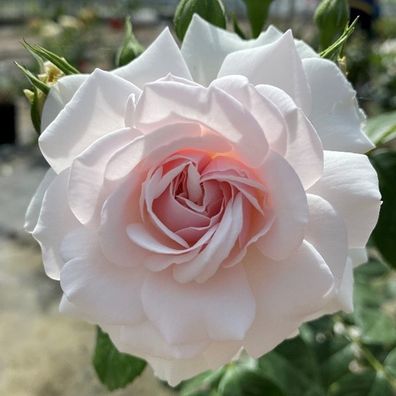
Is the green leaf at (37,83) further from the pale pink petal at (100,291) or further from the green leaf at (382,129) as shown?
the green leaf at (382,129)

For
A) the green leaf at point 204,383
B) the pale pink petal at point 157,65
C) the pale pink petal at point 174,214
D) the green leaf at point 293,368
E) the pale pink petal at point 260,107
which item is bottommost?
the green leaf at point 204,383

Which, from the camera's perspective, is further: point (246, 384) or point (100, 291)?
point (246, 384)

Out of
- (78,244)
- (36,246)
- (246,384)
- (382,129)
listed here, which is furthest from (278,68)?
(36,246)

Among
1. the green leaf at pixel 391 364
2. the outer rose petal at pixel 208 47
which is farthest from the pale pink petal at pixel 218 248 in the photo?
the green leaf at pixel 391 364

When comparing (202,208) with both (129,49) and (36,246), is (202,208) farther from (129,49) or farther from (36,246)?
(36,246)

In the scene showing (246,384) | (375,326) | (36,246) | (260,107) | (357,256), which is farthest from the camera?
(36,246)

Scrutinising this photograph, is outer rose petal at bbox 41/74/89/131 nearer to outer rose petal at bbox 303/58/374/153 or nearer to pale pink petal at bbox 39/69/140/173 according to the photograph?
pale pink petal at bbox 39/69/140/173
